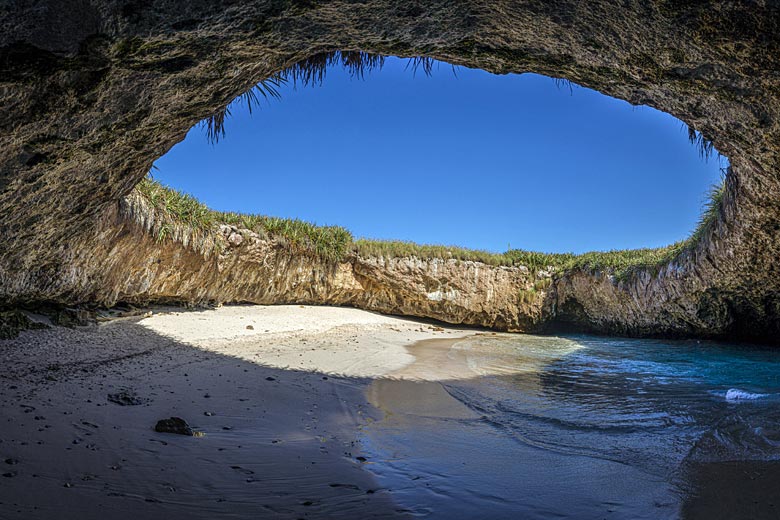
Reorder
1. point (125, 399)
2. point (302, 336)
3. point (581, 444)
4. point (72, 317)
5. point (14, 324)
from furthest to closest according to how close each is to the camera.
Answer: point (302, 336) < point (72, 317) < point (14, 324) < point (125, 399) < point (581, 444)

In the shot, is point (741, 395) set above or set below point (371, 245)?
below

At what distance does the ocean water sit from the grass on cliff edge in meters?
3.29

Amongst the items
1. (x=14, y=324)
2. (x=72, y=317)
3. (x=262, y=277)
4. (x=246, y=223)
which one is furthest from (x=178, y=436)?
(x=262, y=277)

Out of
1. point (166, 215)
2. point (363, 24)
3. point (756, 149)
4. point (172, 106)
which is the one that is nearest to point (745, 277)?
point (756, 149)

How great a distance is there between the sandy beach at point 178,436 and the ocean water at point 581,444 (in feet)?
1.15

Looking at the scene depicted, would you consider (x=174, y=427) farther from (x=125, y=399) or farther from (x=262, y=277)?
(x=262, y=277)

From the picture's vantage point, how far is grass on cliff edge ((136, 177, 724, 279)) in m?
7.58

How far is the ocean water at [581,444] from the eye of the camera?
2.17m

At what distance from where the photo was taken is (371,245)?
12648 millimetres

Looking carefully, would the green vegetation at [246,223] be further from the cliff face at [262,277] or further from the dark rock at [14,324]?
the dark rock at [14,324]

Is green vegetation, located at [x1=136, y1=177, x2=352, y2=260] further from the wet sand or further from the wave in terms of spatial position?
the wave

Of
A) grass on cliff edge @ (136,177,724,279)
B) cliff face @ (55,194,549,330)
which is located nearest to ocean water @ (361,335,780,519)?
grass on cliff edge @ (136,177,724,279)

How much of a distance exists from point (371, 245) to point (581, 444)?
988 centimetres

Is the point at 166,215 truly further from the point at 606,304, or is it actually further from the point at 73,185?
the point at 606,304
